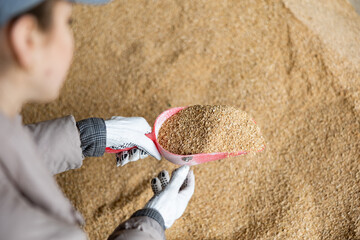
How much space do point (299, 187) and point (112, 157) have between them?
35.1 inches

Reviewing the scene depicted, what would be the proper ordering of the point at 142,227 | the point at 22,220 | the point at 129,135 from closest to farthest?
the point at 22,220 → the point at 142,227 → the point at 129,135

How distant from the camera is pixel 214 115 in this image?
1.34 m

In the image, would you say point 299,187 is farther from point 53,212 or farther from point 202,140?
point 53,212

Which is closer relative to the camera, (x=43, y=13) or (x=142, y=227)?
(x=43, y=13)

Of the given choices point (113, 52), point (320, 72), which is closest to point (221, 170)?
point (320, 72)

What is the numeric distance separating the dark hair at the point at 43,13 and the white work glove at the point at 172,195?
29.0 inches

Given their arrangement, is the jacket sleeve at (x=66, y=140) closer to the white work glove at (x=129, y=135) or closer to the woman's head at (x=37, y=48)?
the white work glove at (x=129, y=135)

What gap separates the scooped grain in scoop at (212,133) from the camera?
1.31 metres

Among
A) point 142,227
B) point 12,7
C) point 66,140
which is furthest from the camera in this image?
point 66,140

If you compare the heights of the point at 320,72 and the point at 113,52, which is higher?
the point at 320,72

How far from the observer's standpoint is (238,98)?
1.74m

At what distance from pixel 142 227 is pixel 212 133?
450 mm

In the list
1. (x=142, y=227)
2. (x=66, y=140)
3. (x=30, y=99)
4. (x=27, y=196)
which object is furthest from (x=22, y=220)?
(x=66, y=140)

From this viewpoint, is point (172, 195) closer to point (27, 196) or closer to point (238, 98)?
point (27, 196)
